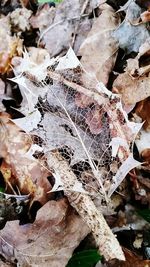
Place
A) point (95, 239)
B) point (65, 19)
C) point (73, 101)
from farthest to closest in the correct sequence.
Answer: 1. point (65, 19)
2. point (73, 101)
3. point (95, 239)

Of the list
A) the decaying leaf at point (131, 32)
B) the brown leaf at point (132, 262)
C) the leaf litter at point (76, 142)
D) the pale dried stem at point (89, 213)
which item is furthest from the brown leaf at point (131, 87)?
the brown leaf at point (132, 262)

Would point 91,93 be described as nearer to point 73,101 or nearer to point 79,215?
point 73,101

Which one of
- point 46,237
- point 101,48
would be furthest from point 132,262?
point 101,48

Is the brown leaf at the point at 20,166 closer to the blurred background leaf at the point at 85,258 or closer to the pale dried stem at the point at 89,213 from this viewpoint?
the pale dried stem at the point at 89,213

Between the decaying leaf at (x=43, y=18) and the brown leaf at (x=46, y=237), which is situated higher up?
the decaying leaf at (x=43, y=18)

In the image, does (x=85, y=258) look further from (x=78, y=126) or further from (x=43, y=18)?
(x=43, y=18)

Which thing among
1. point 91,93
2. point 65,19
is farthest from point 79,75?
point 65,19
